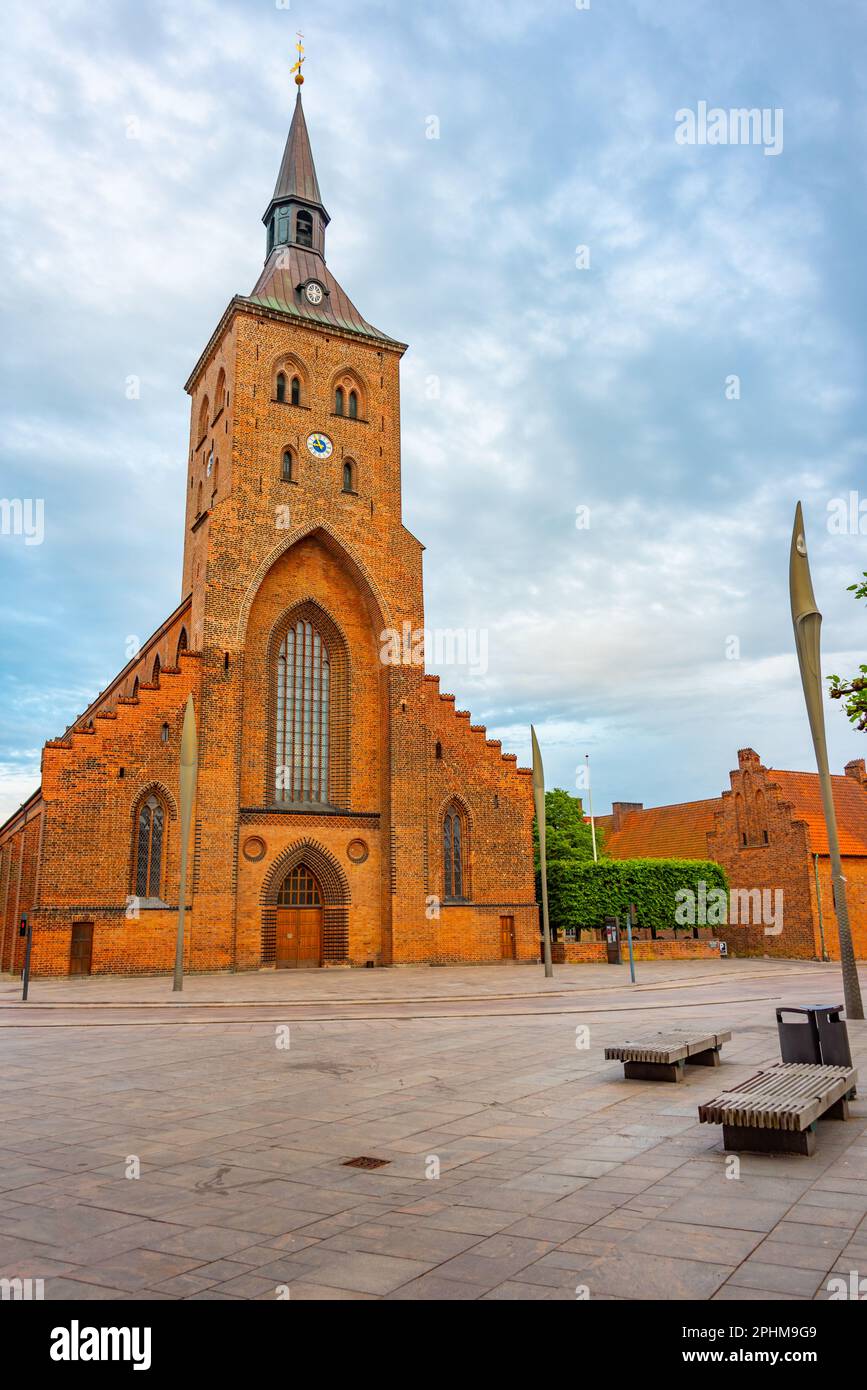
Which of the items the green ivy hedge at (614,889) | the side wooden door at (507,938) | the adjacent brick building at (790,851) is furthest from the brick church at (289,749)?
the adjacent brick building at (790,851)

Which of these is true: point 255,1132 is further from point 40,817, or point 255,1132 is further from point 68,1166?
point 40,817

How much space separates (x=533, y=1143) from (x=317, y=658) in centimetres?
2709

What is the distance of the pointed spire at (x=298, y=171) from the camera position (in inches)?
1538

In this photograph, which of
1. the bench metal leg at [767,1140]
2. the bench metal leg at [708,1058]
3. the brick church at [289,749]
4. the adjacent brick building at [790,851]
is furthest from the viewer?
the adjacent brick building at [790,851]

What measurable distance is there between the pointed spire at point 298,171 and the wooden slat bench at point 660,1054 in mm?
38501

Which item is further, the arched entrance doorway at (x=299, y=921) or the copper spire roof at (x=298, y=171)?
the copper spire roof at (x=298, y=171)

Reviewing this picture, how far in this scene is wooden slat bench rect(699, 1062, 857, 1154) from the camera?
6.37 meters

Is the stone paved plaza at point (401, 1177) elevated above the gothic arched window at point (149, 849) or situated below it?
below

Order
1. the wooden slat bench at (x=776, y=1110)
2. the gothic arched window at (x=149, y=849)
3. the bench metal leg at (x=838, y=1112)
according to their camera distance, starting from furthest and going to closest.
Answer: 1. the gothic arched window at (x=149, y=849)
2. the bench metal leg at (x=838, y=1112)
3. the wooden slat bench at (x=776, y=1110)

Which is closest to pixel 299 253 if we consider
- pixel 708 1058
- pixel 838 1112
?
pixel 708 1058

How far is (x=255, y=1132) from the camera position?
25.2 ft

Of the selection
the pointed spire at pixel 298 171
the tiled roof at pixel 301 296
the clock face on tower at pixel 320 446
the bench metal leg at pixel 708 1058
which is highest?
the pointed spire at pixel 298 171

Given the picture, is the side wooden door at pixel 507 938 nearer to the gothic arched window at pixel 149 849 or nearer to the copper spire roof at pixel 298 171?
the gothic arched window at pixel 149 849

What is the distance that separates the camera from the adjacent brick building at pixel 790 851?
38.3 m
